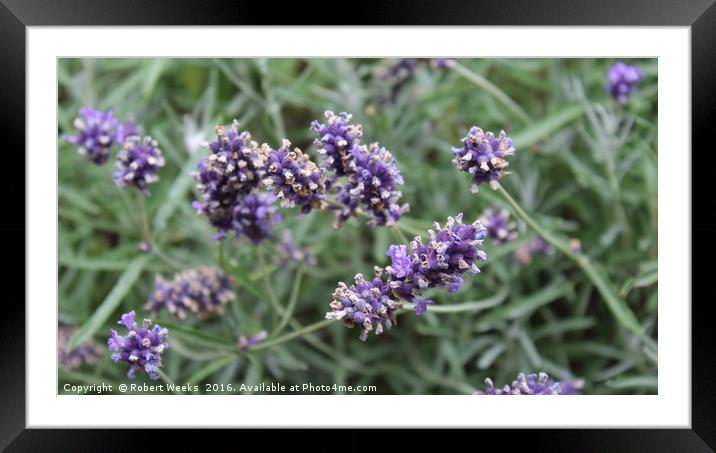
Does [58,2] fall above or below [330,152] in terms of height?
above

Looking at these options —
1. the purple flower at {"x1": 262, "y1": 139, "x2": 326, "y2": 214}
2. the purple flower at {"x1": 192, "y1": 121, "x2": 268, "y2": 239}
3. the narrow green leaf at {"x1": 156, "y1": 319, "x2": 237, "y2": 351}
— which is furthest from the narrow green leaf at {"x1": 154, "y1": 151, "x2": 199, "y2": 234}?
the purple flower at {"x1": 262, "y1": 139, "x2": 326, "y2": 214}

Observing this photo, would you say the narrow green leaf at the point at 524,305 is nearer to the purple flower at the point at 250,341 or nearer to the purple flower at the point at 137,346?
the purple flower at the point at 250,341

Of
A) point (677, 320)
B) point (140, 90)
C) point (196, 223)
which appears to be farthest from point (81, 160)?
point (677, 320)

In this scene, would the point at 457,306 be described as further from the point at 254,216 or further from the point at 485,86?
the point at 485,86

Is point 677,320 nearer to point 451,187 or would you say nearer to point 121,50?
point 451,187

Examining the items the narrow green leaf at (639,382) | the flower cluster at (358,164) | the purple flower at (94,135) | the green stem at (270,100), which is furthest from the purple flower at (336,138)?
the narrow green leaf at (639,382)

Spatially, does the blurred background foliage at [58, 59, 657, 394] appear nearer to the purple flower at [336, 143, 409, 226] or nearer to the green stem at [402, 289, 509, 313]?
the green stem at [402, 289, 509, 313]
